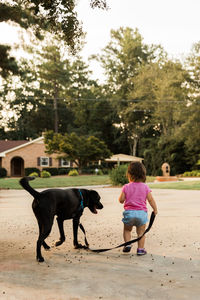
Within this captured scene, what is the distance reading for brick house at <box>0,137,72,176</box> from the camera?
40281mm

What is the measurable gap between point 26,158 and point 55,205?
36.8 metres

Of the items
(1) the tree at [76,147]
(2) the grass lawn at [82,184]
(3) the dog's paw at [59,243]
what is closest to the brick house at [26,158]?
(1) the tree at [76,147]

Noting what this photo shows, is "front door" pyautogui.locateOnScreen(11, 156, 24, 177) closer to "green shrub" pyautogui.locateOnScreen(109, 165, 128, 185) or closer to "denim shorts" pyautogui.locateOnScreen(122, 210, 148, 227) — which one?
"green shrub" pyautogui.locateOnScreen(109, 165, 128, 185)

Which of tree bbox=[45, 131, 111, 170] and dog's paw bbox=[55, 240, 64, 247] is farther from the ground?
tree bbox=[45, 131, 111, 170]

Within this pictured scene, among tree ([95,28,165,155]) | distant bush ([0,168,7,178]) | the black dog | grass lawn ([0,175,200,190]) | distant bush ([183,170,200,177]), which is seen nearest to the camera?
the black dog

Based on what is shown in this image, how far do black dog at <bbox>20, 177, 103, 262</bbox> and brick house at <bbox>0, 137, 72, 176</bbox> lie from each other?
3396 cm

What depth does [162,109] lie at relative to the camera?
4409 cm

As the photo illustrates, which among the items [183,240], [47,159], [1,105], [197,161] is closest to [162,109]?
[197,161]

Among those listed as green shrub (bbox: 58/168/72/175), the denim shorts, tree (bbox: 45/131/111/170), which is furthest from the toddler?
green shrub (bbox: 58/168/72/175)

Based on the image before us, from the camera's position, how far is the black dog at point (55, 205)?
15.9ft

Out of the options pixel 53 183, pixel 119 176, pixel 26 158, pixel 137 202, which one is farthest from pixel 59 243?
pixel 26 158

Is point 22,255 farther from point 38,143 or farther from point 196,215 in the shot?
point 38,143

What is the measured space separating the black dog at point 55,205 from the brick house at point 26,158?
3396 cm

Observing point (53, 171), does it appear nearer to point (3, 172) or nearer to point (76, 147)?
point (76, 147)
